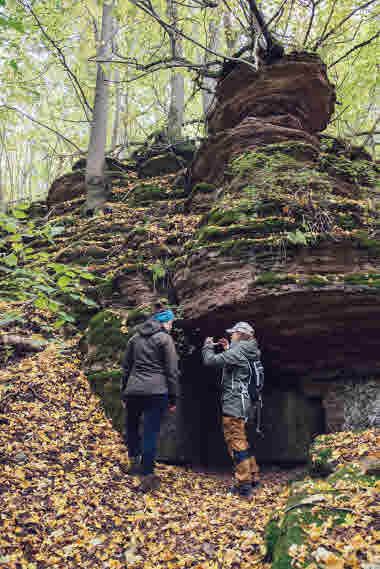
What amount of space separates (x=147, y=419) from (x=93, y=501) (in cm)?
102

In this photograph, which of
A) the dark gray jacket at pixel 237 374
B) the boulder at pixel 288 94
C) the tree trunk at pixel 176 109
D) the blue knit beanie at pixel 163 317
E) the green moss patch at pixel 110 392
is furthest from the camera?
the tree trunk at pixel 176 109

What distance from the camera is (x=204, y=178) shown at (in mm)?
9711

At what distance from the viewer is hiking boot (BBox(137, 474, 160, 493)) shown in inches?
174

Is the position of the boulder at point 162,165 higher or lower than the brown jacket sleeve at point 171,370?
higher

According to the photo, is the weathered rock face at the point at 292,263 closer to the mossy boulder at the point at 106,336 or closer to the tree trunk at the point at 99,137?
Result: the mossy boulder at the point at 106,336

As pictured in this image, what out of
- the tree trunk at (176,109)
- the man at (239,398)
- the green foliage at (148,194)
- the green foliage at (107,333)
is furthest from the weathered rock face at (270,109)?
the man at (239,398)

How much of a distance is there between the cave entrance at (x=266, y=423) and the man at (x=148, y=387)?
1.19 metres

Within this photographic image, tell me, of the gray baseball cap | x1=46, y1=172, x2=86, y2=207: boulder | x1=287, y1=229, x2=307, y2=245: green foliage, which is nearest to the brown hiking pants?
the gray baseball cap

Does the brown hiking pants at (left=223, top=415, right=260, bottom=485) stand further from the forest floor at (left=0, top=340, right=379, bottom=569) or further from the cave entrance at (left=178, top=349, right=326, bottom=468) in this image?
the cave entrance at (left=178, top=349, right=326, bottom=468)

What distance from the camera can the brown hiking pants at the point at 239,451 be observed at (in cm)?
463

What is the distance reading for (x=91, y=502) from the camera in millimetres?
4023

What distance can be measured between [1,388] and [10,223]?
3.40m

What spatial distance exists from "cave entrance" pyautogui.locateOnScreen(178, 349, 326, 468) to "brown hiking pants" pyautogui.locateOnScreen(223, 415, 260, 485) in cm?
109

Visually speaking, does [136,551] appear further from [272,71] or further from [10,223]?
[272,71]
